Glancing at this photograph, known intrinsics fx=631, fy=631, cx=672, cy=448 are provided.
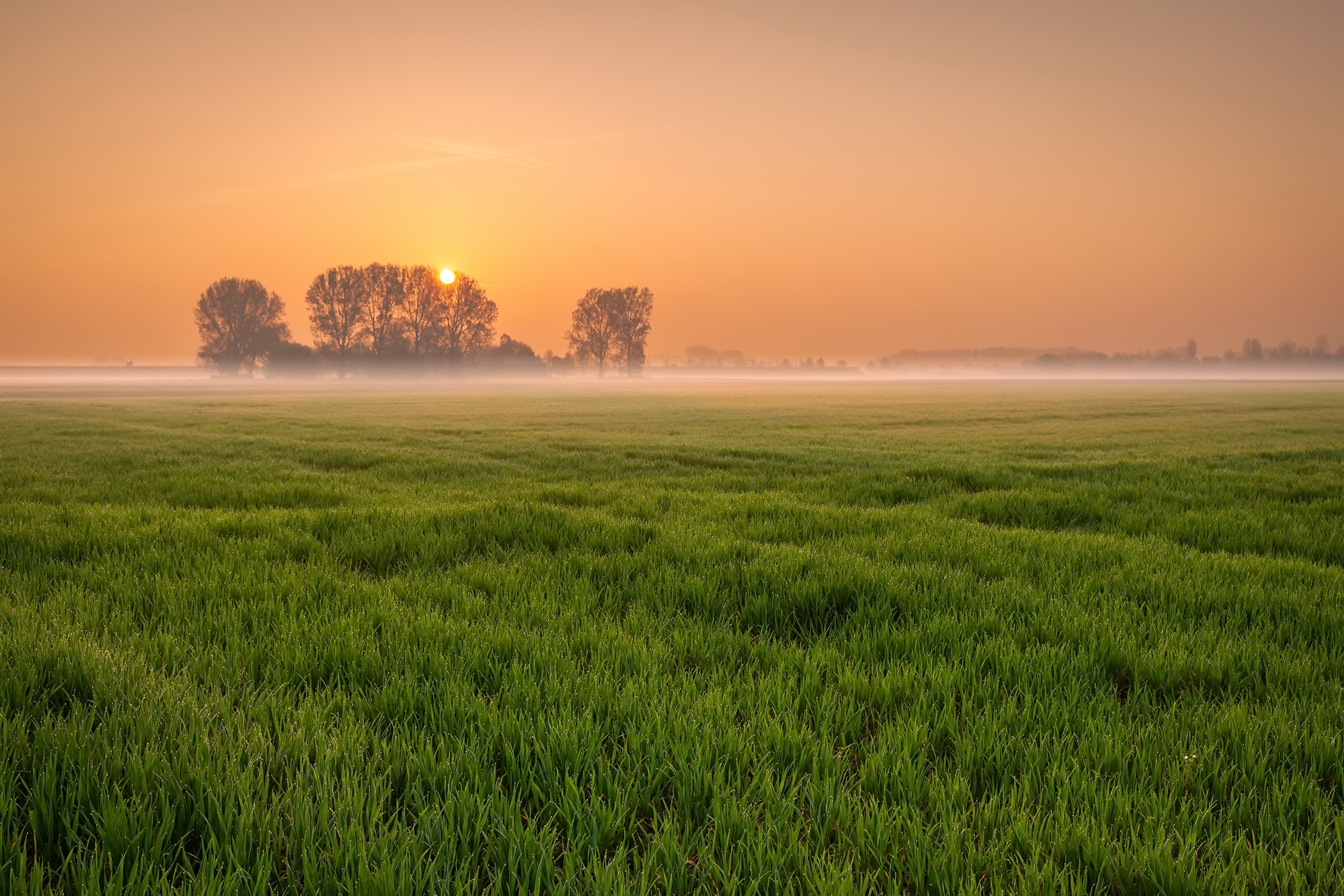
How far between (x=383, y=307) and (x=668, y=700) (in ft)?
343

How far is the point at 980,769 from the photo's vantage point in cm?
225

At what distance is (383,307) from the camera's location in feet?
312

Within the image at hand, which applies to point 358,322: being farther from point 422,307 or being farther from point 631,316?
point 631,316

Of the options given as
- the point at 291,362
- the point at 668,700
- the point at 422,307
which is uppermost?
the point at 422,307

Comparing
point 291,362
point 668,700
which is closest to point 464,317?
point 291,362

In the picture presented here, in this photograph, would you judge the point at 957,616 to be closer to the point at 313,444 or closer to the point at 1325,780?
the point at 1325,780

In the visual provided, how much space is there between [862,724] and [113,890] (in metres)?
2.43

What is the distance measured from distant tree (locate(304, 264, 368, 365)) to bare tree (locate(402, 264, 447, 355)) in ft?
21.7

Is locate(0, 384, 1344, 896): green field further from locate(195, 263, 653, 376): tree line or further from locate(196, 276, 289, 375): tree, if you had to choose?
locate(196, 276, 289, 375): tree

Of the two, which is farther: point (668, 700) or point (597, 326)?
point (597, 326)

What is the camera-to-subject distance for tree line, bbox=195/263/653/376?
94.6 metres

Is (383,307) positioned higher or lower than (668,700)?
higher

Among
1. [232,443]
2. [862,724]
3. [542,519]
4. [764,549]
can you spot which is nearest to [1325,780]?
[862,724]

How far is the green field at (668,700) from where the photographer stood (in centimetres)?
180
